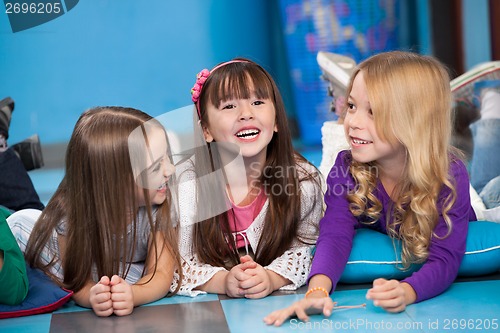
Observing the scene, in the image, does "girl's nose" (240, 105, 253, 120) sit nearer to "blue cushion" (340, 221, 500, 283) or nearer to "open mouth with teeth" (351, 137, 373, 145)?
"open mouth with teeth" (351, 137, 373, 145)

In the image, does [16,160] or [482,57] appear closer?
[16,160]

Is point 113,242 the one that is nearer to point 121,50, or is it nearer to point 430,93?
point 430,93

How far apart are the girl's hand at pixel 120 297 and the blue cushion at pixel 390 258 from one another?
0.47 metres

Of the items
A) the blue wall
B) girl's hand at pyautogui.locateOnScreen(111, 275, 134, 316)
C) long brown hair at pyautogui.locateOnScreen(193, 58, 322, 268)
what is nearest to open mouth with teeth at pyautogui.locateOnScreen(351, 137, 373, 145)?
long brown hair at pyautogui.locateOnScreen(193, 58, 322, 268)

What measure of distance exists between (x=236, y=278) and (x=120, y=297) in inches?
9.7

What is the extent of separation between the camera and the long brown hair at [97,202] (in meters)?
1.56

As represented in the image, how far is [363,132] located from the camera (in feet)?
5.10

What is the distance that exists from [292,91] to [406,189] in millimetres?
2566

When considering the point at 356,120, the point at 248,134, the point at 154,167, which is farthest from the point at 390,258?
the point at 154,167

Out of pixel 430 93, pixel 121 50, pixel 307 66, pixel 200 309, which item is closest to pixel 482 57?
pixel 307 66

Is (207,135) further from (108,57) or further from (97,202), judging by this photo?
(108,57)

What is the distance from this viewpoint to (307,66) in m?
3.88

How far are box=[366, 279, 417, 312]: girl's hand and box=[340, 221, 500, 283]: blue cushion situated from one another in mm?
196

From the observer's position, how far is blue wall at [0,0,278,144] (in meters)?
2.82
